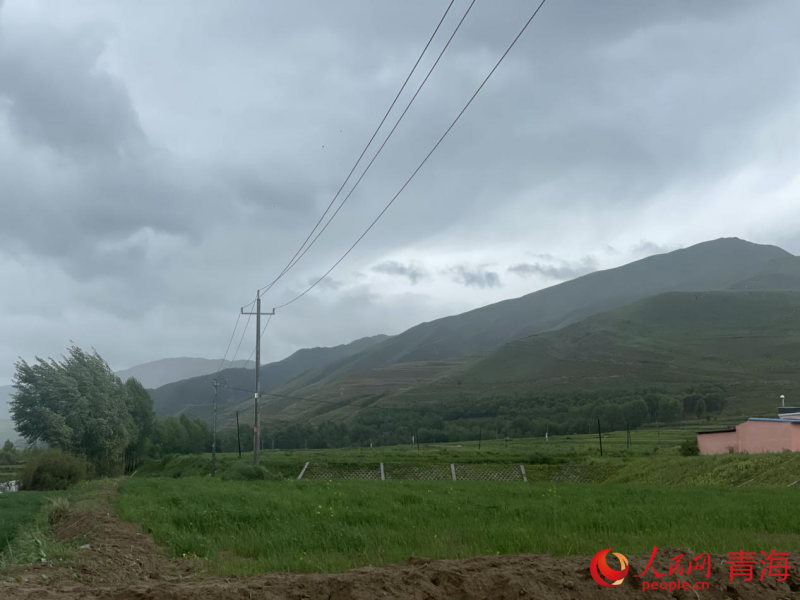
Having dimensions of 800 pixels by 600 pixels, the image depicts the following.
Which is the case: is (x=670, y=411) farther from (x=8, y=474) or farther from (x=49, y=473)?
(x=8, y=474)

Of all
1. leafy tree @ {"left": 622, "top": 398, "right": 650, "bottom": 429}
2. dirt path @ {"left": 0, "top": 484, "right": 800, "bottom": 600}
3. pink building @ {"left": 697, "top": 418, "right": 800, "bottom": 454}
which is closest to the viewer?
dirt path @ {"left": 0, "top": 484, "right": 800, "bottom": 600}

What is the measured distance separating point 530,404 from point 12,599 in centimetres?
13858

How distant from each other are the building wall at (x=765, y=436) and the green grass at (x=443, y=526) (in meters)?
21.2

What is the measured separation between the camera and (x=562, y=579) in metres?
7.21

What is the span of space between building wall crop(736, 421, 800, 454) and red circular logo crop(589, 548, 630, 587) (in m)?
34.0

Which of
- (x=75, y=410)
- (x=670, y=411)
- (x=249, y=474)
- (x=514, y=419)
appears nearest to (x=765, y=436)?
(x=249, y=474)

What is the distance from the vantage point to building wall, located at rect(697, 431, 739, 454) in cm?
4241

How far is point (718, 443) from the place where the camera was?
4366 centimetres

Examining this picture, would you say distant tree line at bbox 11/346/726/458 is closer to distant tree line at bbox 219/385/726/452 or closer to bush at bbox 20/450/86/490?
distant tree line at bbox 219/385/726/452

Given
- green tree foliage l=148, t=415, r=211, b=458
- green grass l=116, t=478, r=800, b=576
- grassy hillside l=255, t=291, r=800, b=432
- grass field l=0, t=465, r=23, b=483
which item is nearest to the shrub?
green grass l=116, t=478, r=800, b=576

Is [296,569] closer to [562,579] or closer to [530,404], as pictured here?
[562,579]

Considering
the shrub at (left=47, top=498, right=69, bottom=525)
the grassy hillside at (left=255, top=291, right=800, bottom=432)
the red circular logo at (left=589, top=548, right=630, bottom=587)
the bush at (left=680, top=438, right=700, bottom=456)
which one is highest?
the grassy hillside at (left=255, top=291, right=800, bottom=432)

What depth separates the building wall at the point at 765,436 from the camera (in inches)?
1451

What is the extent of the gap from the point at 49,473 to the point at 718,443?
50041 millimetres
